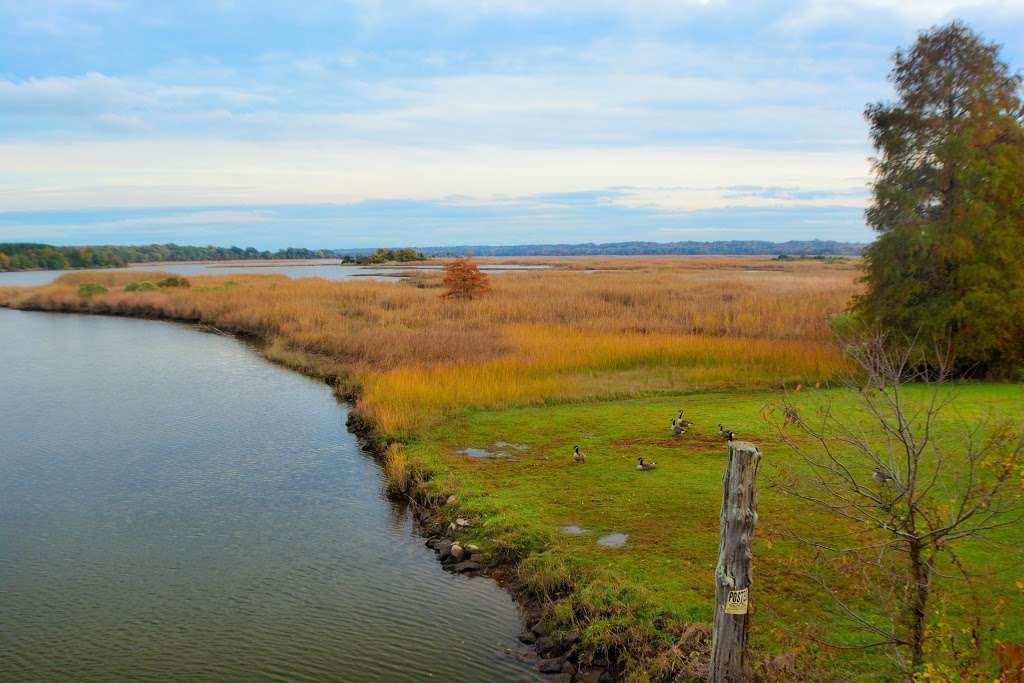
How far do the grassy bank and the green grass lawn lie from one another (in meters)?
0.04

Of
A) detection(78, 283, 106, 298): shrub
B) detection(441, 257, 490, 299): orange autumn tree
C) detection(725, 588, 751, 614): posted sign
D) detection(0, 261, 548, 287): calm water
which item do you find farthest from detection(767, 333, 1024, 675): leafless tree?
detection(0, 261, 548, 287): calm water

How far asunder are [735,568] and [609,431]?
929 cm

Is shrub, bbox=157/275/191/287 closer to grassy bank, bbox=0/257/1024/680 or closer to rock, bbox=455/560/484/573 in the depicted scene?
grassy bank, bbox=0/257/1024/680

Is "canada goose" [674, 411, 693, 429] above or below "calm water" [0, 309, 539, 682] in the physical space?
above

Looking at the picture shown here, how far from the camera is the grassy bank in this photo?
7.27 metres

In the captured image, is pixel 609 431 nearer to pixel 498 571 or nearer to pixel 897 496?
pixel 498 571

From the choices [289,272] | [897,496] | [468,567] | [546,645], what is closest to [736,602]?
[897,496]

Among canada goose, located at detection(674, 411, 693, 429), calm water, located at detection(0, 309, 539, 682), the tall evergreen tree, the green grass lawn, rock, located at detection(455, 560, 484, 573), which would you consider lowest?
calm water, located at detection(0, 309, 539, 682)

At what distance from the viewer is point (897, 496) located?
5.39 meters

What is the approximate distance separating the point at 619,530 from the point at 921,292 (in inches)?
533

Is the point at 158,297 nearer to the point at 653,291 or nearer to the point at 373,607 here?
the point at 653,291

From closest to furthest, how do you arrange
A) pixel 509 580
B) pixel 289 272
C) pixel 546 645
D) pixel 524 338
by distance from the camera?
pixel 546 645 → pixel 509 580 → pixel 524 338 → pixel 289 272

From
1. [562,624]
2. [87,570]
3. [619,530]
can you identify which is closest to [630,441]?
[619,530]

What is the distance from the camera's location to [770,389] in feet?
60.7
